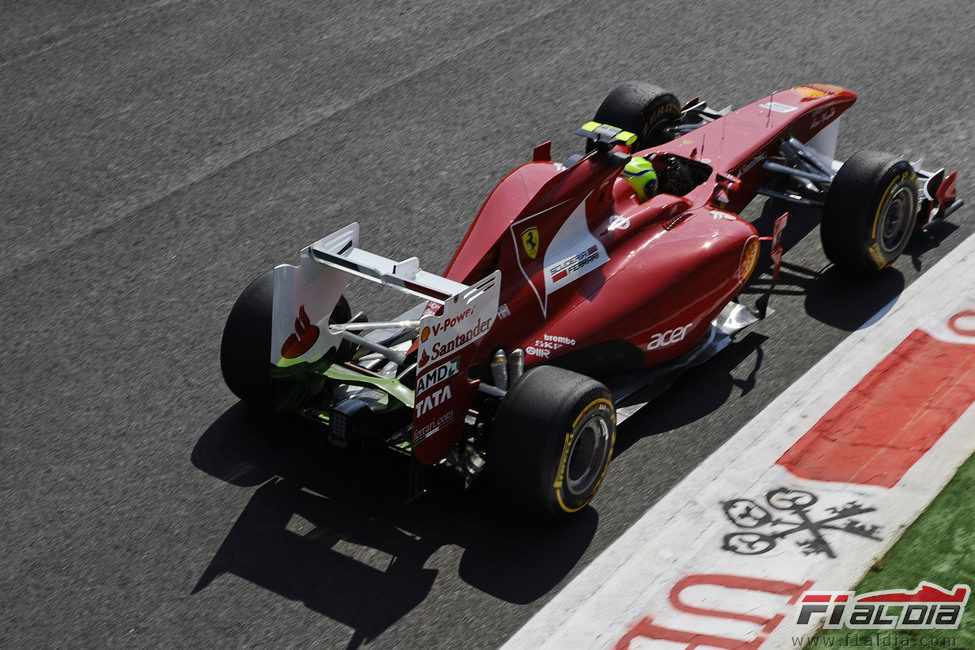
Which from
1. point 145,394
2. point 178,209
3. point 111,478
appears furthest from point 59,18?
point 111,478

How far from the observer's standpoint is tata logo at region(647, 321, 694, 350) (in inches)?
291

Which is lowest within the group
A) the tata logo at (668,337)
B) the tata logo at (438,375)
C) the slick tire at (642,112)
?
the tata logo at (668,337)

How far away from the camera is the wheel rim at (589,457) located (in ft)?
21.3

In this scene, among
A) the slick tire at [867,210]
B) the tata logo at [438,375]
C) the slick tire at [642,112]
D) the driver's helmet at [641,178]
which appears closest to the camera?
the tata logo at [438,375]

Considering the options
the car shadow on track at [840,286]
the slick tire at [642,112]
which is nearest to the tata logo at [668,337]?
the car shadow on track at [840,286]

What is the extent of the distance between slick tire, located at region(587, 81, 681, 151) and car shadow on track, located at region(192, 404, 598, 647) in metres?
3.89

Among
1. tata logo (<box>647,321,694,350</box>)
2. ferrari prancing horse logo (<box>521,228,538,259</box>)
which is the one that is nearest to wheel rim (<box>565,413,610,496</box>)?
tata logo (<box>647,321,694,350</box>)

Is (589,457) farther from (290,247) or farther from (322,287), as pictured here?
(290,247)

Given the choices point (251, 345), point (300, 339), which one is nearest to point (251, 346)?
point (251, 345)

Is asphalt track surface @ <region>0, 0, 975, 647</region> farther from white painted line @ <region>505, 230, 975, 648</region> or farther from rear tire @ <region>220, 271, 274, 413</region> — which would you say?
rear tire @ <region>220, 271, 274, 413</region>

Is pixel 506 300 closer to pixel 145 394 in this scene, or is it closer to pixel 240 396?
pixel 240 396

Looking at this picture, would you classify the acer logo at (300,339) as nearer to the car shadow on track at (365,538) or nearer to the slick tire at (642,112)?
the car shadow on track at (365,538)

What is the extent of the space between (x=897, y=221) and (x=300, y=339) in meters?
4.40

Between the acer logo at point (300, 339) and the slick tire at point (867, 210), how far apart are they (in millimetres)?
3695
